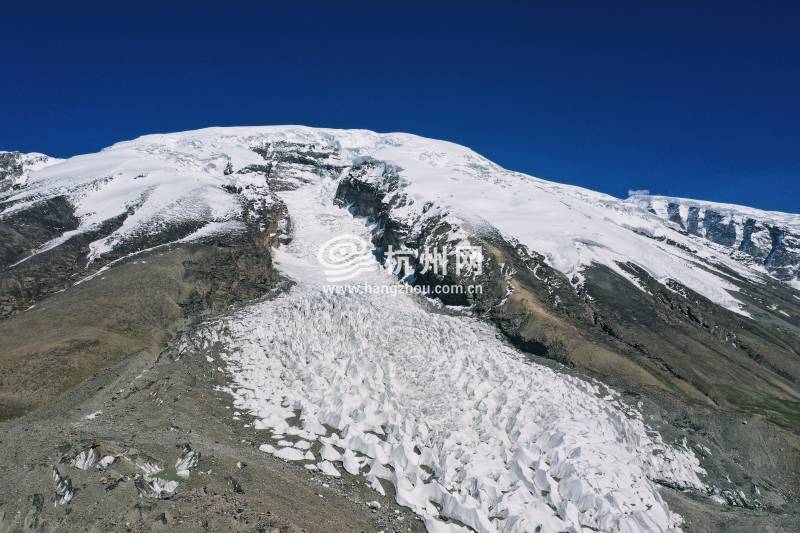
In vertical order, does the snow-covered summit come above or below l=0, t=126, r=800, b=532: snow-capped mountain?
above

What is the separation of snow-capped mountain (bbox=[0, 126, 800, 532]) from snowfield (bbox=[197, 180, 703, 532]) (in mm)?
100

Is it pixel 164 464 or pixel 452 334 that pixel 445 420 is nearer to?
pixel 452 334

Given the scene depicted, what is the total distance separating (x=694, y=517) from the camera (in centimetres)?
1628

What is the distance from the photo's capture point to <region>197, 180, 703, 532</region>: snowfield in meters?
16.4

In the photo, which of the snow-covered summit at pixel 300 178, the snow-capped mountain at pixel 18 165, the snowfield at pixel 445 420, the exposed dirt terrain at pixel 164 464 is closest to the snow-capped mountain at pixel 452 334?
the snowfield at pixel 445 420

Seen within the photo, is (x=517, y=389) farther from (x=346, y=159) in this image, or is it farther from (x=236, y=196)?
(x=346, y=159)

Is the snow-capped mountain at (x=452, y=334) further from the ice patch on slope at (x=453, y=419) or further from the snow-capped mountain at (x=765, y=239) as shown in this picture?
the snow-capped mountain at (x=765, y=239)

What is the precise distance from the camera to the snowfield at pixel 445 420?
16359 millimetres

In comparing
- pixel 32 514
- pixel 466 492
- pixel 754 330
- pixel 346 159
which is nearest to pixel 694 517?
pixel 466 492

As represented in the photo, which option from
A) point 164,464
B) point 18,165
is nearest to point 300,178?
point 18,165

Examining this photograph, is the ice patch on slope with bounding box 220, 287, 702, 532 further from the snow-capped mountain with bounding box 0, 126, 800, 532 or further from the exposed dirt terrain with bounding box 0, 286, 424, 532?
the exposed dirt terrain with bounding box 0, 286, 424, 532

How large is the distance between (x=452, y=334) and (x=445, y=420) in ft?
30.5

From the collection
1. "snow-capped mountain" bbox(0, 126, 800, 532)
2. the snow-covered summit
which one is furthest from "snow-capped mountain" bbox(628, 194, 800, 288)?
"snow-capped mountain" bbox(0, 126, 800, 532)

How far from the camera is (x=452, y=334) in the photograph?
30234 millimetres
